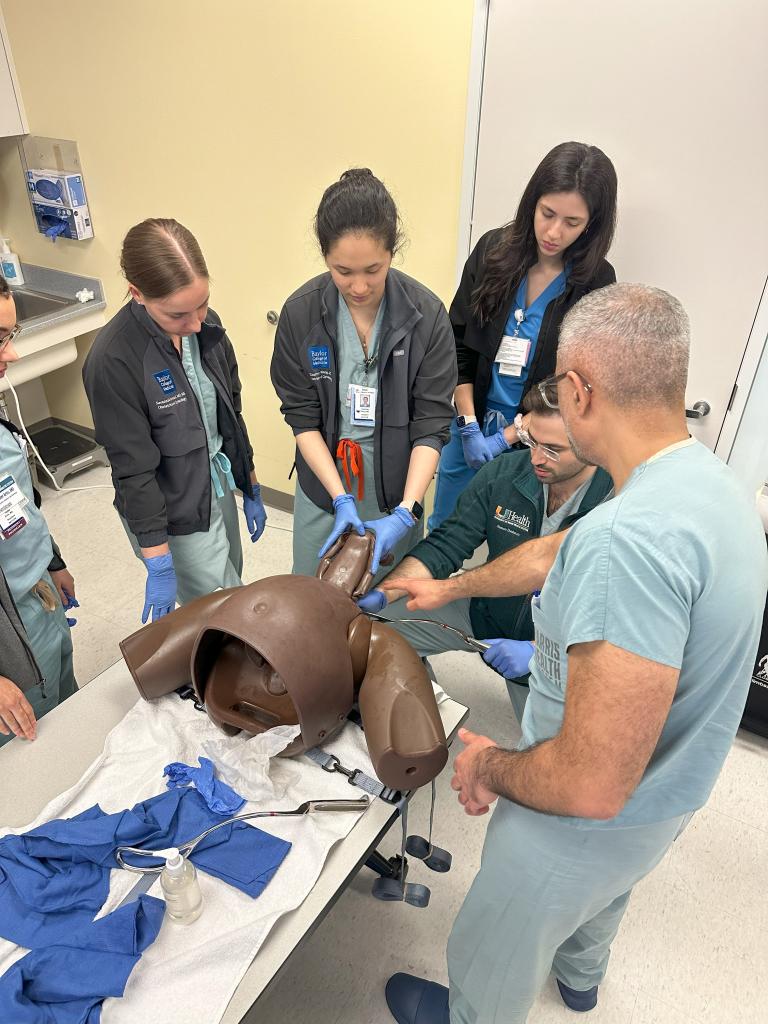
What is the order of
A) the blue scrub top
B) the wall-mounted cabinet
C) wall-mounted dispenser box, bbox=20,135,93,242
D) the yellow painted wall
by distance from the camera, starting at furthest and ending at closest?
1. wall-mounted dispenser box, bbox=20,135,93,242
2. the wall-mounted cabinet
3. the yellow painted wall
4. the blue scrub top

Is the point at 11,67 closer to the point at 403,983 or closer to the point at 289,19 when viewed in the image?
the point at 289,19

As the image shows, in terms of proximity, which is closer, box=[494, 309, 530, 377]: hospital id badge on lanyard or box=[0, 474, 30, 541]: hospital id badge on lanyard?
box=[0, 474, 30, 541]: hospital id badge on lanyard

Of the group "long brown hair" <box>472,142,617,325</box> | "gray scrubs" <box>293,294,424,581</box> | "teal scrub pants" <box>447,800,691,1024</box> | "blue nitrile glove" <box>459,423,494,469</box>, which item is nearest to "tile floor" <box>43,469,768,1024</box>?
"teal scrub pants" <box>447,800,691,1024</box>

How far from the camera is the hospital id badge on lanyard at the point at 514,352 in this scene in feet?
7.74

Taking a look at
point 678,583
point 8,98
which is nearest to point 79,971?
point 678,583

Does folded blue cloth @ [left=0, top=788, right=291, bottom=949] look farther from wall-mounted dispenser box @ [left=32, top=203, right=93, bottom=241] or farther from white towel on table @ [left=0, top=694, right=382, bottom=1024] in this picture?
wall-mounted dispenser box @ [left=32, top=203, right=93, bottom=241]

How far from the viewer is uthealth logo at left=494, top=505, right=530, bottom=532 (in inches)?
79.0

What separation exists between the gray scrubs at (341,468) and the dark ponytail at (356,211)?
278 mm

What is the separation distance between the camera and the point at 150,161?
305cm

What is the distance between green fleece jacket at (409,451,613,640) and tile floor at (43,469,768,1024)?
64 cm

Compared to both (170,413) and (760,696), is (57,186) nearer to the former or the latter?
(170,413)

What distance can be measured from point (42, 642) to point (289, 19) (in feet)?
7.09

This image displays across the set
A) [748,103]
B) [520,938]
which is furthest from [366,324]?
[520,938]

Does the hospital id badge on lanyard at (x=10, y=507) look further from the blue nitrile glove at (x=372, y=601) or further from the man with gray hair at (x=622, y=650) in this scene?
the man with gray hair at (x=622, y=650)
